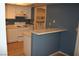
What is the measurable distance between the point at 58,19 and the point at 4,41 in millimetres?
1167

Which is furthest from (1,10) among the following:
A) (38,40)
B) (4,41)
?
(38,40)

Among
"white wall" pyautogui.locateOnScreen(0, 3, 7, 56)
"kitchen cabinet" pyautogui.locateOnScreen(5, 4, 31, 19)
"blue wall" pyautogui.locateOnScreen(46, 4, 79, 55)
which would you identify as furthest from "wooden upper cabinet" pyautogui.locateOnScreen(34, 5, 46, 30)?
"white wall" pyautogui.locateOnScreen(0, 3, 7, 56)

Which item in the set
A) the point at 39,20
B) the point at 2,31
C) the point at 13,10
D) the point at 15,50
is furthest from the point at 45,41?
the point at 2,31

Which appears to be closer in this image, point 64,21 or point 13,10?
point 13,10

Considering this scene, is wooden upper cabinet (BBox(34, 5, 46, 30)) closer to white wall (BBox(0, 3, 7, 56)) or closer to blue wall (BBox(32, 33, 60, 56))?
blue wall (BBox(32, 33, 60, 56))

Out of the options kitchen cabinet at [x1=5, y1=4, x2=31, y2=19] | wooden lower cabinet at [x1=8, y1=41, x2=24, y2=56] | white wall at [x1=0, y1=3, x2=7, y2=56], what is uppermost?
kitchen cabinet at [x1=5, y1=4, x2=31, y2=19]

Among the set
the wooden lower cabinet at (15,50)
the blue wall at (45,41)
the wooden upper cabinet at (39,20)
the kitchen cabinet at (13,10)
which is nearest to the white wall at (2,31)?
the kitchen cabinet at (13,10)

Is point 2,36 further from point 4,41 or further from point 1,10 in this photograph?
point 1,10

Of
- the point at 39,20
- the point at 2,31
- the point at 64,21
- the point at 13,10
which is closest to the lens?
the point at 2,31

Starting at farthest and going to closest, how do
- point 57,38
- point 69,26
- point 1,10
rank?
point 57,38
point 69,26
point 1,10

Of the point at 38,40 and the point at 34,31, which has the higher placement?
the point at 34,31

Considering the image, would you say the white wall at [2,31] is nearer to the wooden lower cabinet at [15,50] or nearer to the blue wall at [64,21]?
the wooden lower cabinet at [15,50]

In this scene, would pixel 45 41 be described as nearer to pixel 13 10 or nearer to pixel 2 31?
pixel 13 10

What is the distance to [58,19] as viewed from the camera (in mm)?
1661
